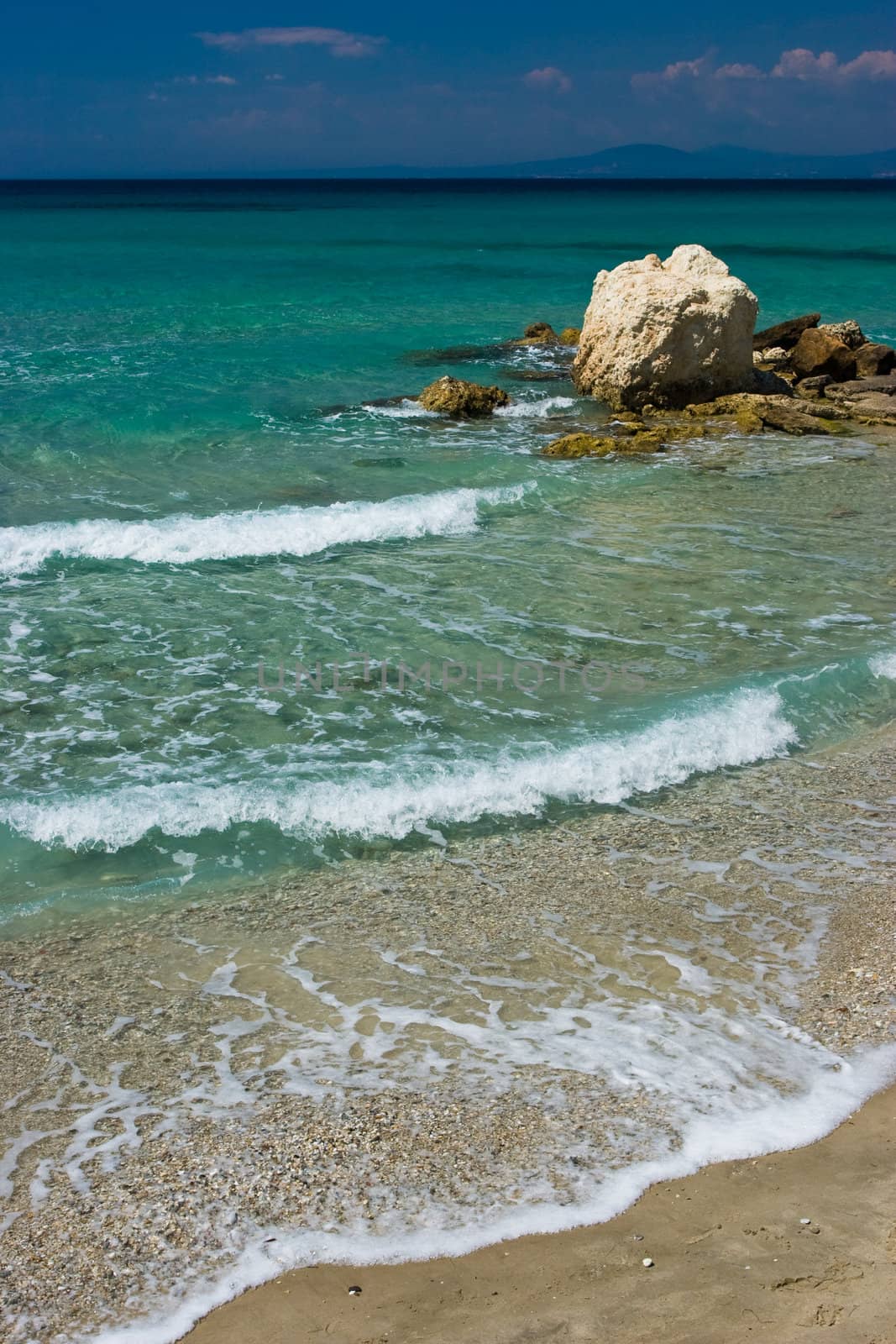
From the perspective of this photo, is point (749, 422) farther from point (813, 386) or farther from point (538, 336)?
point (538, 336)

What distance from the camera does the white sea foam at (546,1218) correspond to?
3.97m

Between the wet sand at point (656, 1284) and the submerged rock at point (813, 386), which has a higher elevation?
the submerged rock at point (813, 386)

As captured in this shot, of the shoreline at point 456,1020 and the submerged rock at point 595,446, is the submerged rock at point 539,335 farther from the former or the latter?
the shoreline at point 456,1020

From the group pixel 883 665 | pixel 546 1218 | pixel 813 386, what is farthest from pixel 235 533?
pixel 813 386

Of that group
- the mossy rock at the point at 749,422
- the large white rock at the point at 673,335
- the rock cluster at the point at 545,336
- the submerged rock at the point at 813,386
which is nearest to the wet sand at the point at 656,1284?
the mossy rock at the point at 749,422

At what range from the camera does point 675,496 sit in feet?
51.4

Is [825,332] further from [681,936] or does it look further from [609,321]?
[681,936]

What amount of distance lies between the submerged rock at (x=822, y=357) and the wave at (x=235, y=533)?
11.6m

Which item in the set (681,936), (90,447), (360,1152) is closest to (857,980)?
(681,936)

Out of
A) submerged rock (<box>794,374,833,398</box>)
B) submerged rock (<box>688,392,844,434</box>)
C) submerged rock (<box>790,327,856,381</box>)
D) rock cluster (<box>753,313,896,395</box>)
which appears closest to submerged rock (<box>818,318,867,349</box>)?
rock cluster (<box>753,313,896,395</box>)

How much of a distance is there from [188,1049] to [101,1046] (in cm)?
42

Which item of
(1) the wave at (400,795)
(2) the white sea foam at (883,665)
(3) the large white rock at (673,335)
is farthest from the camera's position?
(3) the large white rock at (673,335)

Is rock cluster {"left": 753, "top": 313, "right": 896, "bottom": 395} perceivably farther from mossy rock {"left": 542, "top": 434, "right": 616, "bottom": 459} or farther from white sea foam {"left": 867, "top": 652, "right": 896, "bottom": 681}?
white sea foam {"left": 867, "top": 652, "right": 896, "bottom": 681}

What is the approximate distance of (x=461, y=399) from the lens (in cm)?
2050
